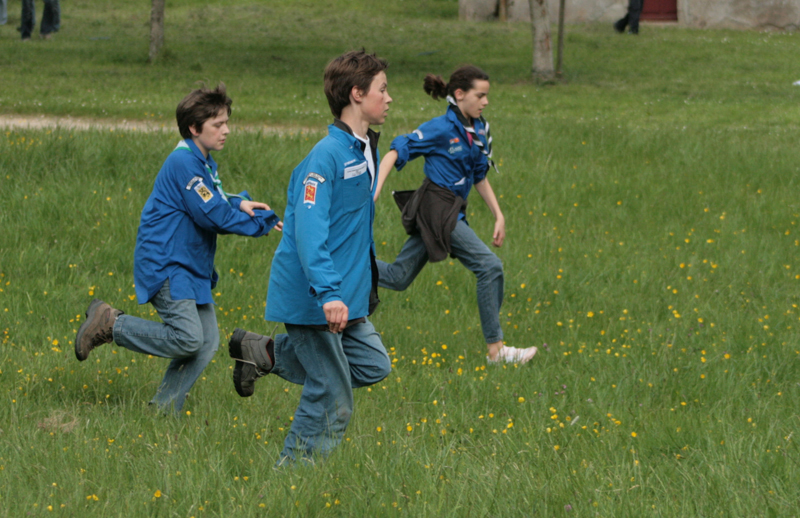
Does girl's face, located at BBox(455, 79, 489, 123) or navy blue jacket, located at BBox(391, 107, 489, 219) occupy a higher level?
girl's face, located at BBox(455, 79, 489, 123)

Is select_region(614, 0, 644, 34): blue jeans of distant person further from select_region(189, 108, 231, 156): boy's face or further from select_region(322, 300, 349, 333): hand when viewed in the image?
select_region(322, 300, 349, 333): hand

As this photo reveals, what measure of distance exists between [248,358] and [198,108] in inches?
52.7

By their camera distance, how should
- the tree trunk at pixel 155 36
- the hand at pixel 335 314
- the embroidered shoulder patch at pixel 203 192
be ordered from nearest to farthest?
the hand at pixel 335 314 → the embroidered shoulder patch at pixel 203 192 → the tree trunk at pixel 155 36

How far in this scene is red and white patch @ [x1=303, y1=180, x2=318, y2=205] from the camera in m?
3.62

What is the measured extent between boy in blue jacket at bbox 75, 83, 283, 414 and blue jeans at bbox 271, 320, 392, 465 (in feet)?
2.49

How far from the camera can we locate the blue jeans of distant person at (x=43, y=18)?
24.3 metres

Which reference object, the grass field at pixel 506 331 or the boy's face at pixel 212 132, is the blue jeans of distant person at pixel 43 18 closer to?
the grass field at pixel 506 331

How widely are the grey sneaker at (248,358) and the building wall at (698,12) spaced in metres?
27.7

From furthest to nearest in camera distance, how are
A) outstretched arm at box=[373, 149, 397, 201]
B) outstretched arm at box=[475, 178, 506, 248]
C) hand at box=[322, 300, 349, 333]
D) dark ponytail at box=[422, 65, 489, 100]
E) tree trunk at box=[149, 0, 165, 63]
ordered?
tree trunk at box=[149, 0, 165, 63], outstretched arm at box=[475, 178, 506, 248], dark ponytail at box=[422, 65, 489, 100], outstretched arm at box=[373, 149, 397, 201], hand at box=[322, 300, 349, 333]

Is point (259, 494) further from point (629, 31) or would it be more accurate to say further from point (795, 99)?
point (629, 31)

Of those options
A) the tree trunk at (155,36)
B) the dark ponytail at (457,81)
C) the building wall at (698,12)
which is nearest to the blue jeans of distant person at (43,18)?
the tree trunk at (155,36)

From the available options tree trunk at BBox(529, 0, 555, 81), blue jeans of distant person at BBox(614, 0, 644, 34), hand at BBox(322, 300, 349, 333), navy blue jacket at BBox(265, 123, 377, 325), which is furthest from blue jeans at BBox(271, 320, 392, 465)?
→ blue jeans of distant person at BBox(614, 0, 644, 34)

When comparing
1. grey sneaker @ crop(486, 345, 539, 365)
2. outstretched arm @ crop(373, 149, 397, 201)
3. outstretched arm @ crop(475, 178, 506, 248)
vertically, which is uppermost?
outstretched arm @ crop(373, 149, 397, 201)

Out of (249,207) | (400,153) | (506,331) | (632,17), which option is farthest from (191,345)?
(632,17)
